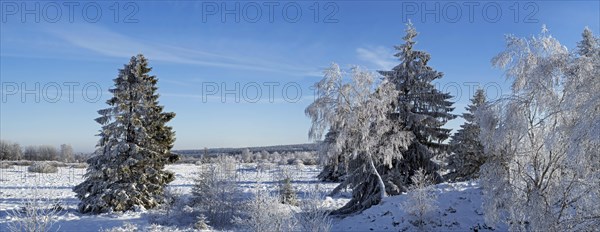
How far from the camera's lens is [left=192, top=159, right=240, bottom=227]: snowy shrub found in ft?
73.2

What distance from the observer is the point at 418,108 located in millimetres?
24844

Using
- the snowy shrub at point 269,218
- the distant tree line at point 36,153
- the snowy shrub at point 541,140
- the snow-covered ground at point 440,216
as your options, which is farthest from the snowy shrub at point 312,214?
the distant tree line at point 36,153

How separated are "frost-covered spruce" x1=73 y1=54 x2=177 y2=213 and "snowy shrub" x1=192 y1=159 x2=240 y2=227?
2.94m

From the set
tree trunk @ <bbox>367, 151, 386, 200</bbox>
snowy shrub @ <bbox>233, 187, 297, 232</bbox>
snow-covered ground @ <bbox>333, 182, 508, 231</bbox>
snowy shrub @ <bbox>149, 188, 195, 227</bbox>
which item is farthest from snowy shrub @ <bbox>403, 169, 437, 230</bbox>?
snowy shrub @ <bbox>149, 188, 195, 227</bbox>

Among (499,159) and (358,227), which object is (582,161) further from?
(358,227)

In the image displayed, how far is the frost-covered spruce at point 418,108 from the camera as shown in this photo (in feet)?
79.4

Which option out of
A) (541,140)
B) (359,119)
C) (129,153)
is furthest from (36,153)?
(541,140)

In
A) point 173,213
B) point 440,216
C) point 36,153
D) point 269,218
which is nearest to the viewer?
point 269,218

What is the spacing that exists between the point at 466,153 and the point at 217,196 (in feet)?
51.4

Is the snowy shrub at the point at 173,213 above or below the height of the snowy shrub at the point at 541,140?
below

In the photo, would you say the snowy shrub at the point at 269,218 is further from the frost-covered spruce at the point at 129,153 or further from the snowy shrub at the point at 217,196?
the frost-covered spruce at the point at 129,153

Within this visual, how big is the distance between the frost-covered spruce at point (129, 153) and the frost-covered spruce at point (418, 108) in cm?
1374

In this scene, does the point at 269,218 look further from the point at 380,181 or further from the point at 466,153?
the point at 466,153

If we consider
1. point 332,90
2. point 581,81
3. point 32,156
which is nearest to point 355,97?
point 332,90
